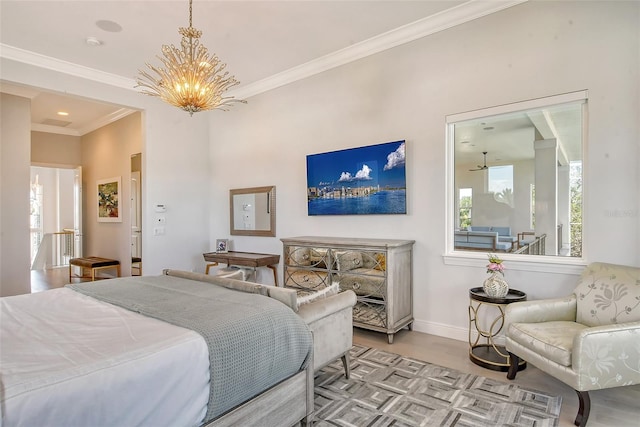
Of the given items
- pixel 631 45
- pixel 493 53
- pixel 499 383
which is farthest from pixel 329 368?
pixel 631 45

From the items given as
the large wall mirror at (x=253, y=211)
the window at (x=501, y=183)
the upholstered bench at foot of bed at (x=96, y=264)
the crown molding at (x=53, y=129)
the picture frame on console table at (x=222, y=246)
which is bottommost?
the upholstered bench at foot of bed at (x=96, y=264)

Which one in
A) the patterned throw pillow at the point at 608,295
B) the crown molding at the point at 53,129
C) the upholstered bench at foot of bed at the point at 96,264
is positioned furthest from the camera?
the crown molding at the point at 53,129

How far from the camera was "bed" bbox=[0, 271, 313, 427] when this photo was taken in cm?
119

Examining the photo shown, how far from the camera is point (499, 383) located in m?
2.60

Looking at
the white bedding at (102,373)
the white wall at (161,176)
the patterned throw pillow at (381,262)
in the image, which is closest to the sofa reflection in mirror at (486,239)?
the patterned throw pillow at (381,262)

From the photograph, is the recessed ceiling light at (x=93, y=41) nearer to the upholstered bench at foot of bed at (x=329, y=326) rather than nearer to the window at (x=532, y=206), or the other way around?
the upholstered bench at foot of bed at (x=329, y=326)

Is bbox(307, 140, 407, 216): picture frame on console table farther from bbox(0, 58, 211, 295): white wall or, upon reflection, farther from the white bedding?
the white bedding

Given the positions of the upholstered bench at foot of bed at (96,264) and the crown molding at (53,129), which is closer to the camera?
the upholstered bench at foot of bed at (96,264)

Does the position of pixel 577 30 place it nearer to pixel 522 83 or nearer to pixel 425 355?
pixel 522 83

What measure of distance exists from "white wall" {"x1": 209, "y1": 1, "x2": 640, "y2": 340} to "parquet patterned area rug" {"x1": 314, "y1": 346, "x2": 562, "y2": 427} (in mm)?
935

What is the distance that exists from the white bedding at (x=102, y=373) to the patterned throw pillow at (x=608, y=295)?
269 cm

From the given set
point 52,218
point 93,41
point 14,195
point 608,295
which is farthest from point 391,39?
point 52,218

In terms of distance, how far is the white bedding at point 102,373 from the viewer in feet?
3.71

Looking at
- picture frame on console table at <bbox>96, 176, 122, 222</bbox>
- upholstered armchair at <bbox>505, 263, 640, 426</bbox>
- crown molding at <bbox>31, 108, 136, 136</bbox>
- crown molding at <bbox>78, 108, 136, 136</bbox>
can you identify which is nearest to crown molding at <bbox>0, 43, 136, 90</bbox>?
crown molding at <bbox>78, 108, 136, 136</bbox>
